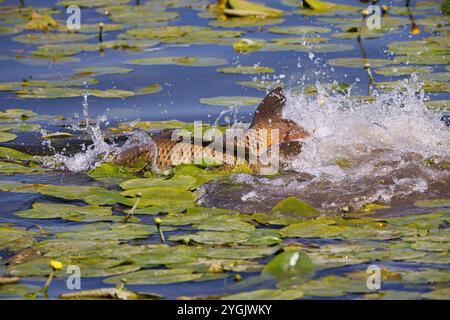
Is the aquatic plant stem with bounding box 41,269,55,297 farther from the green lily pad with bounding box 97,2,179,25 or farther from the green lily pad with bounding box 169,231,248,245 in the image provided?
the green lily pad with bounding box 97,2,179,25

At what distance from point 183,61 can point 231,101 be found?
6.15 ft

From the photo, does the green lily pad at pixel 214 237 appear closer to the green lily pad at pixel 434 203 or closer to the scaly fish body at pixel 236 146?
the green lily pad at pixel 434 203

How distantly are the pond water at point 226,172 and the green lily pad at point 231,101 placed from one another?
0.03 metres

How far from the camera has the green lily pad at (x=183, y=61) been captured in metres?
Result: 10.6

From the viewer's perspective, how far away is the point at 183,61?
10734 mm

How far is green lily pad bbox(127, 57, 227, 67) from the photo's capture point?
10633 mm

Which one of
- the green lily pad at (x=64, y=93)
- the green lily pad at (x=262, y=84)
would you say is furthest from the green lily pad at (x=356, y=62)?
the green lily pad at (x=64, y=93)

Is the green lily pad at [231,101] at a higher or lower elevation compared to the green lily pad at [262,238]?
A: higher

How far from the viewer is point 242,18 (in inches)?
500

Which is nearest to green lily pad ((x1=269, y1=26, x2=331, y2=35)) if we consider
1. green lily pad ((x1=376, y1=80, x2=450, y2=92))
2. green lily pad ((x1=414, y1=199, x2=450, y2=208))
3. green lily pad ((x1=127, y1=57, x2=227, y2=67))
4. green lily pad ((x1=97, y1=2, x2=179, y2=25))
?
green lily pad ((x1=127, y1=57, x2=227, y2=67))

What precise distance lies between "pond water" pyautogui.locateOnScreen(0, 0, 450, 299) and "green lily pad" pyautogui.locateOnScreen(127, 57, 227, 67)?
24 mm
